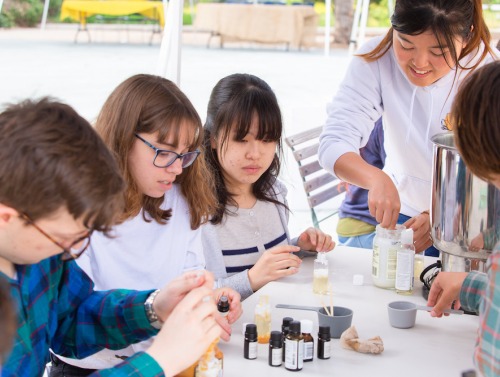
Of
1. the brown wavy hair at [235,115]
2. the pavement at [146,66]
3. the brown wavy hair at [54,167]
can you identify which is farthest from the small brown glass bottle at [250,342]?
the pavement at [146,66]

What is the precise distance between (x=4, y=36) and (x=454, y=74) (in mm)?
12433

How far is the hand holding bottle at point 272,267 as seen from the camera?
2.19 meters

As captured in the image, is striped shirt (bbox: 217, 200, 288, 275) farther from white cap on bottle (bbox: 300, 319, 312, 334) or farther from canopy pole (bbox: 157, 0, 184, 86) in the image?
canopy pole (bbox: 157, 0, 184, 86)

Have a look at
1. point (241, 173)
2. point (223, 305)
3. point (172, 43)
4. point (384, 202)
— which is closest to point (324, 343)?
point (223, 305)

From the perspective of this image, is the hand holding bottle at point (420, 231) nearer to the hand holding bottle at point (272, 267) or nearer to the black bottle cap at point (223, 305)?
the hand holding bottle at point (272, 267)

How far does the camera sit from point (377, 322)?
1912 millimetres

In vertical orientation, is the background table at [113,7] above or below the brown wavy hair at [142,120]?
above

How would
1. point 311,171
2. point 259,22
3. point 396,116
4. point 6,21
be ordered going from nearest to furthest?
point 396,116 < point 311,171 < point 6,21 < point 259,22

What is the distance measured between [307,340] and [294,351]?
0.16 feet

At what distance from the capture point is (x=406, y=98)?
2514 millimetres

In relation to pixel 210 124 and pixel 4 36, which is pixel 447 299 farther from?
pixel 4 36

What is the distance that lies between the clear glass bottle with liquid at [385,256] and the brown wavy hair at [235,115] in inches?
20.8

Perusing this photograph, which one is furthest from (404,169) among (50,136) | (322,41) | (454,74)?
(322,41)

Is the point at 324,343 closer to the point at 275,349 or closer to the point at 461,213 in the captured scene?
the point at 275,349
